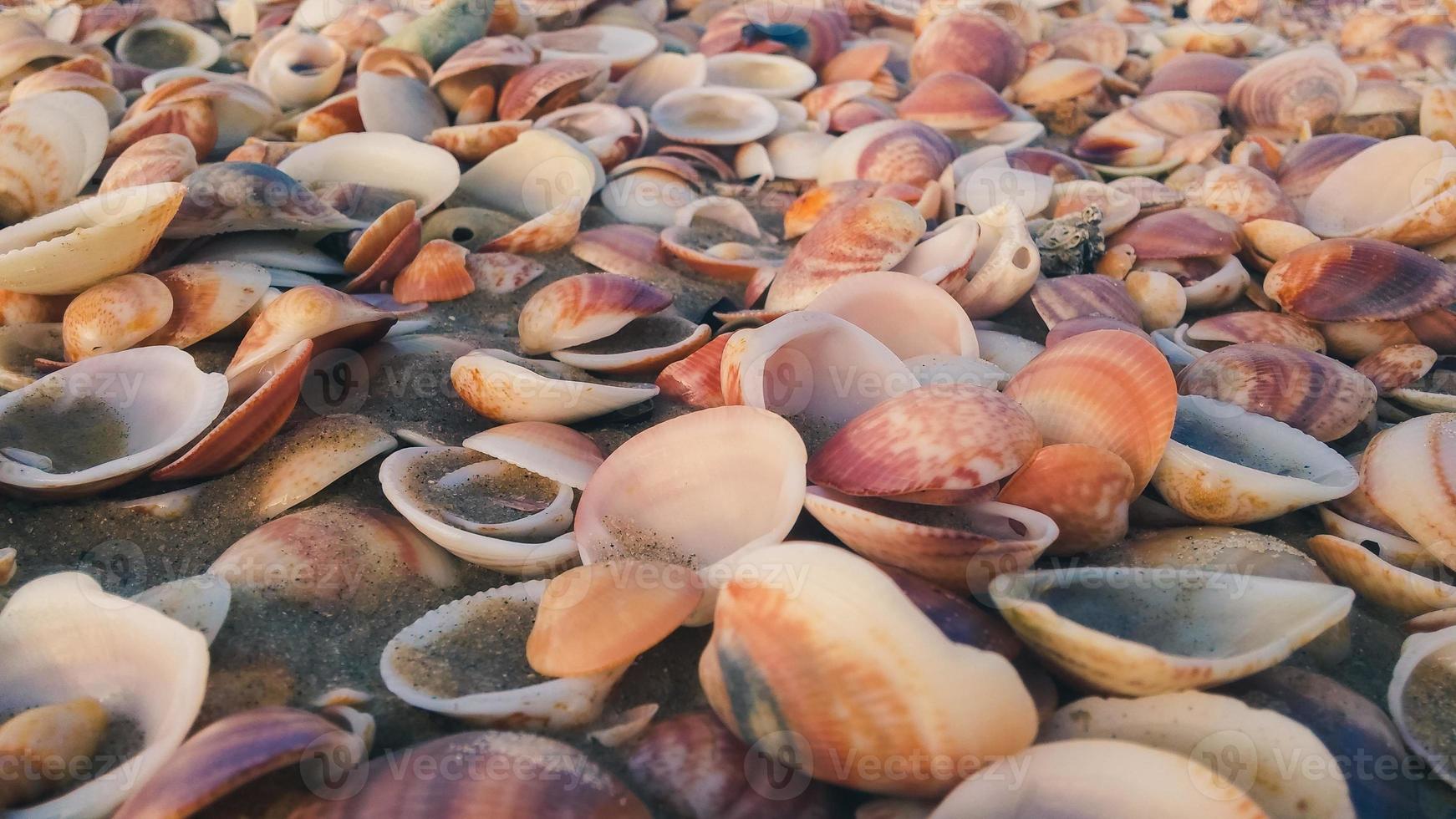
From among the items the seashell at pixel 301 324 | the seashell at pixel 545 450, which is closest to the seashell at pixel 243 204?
the seashell at pixel 301 324

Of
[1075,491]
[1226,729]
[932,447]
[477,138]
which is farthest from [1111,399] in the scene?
[477,138]

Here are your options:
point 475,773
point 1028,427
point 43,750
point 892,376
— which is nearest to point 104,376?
point 43,750

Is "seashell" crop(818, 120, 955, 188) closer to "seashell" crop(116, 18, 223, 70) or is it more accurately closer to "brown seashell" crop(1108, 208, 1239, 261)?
"brown seashell" crop(1108, 208, 1239, 261)

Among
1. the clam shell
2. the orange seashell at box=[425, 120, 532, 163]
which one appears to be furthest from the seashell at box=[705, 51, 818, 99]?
the clam shell

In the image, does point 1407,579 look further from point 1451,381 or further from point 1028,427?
point 1451,381

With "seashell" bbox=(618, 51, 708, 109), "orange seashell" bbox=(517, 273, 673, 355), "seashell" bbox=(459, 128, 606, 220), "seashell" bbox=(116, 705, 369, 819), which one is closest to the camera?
"seashell" bbox=(116, 705, 369, 819)

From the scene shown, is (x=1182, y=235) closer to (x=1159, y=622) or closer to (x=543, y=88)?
(x=1159, y=622)

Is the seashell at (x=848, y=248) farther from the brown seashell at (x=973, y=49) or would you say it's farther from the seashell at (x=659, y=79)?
the brown seashell at (x=973, y=49)
